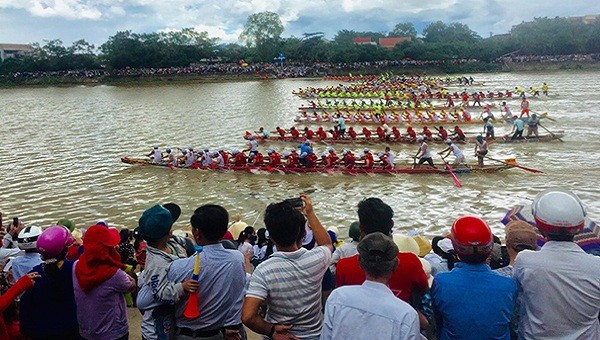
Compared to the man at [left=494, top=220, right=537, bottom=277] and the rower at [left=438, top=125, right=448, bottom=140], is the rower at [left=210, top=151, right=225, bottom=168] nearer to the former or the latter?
the rower at [left=438, top=125, right=448, bottom=140]

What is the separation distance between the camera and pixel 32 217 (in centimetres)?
1092

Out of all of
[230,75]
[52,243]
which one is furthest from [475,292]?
[230,75]

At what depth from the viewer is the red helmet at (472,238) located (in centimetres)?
229

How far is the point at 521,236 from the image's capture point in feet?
8.92

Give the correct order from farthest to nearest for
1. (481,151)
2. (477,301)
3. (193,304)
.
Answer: (481,151) → (193,304) → (477,301)

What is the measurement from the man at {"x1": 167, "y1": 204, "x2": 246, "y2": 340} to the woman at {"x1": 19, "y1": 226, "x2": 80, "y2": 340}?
79 cm

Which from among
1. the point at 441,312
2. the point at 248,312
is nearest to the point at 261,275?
the point at 248,312

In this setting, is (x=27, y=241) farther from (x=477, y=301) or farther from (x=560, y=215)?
(x=560, y=215)

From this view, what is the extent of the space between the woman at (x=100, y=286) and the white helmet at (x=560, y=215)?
99.7 inches

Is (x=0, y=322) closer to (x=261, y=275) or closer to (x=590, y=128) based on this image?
(x=261, y=275)

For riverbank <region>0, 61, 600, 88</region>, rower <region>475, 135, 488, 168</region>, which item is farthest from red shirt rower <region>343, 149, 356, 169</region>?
riverbank <region>0, 61, 600, 88</region>

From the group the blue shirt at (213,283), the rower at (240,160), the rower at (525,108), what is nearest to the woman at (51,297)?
the blue shirt at (213,283)

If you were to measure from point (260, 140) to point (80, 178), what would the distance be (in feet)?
23.0

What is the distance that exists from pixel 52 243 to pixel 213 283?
3.55 ft
